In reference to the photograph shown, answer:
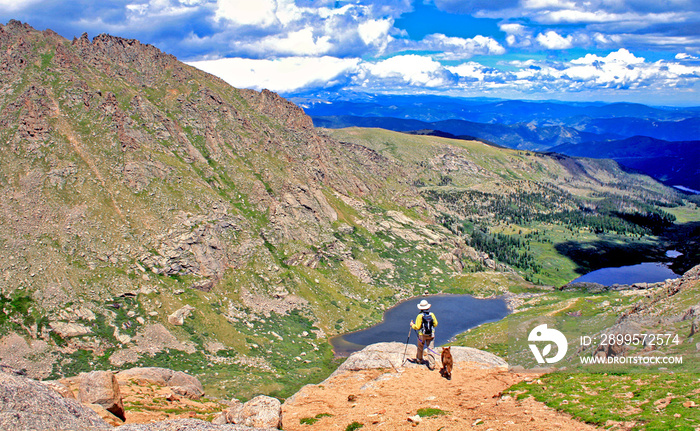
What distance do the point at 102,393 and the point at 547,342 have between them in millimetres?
36968

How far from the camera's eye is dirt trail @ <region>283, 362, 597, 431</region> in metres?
27.0

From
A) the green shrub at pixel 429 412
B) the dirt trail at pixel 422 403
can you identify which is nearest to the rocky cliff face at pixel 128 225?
the dirt trail at pixel 422 403

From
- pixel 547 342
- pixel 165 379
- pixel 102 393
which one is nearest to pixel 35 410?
pixel 102 393

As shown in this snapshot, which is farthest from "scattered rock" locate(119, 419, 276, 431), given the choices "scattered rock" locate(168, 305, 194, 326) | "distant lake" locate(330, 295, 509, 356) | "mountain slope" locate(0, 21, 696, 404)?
"distant lake" locate(330, 295, 509, 356)

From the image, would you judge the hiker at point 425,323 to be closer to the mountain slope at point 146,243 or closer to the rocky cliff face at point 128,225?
the mountain slope at point 146,243

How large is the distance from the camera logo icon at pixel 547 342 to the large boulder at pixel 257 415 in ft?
73.1

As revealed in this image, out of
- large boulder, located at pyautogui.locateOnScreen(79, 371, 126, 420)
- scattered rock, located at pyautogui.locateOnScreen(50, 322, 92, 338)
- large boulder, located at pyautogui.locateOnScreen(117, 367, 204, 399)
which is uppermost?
large boulder, located at pyautogui.locateOnScreen(79, 371, 126, 420)

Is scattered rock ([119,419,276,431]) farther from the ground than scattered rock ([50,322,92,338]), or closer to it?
farther from the ground

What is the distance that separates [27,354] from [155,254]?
149 feet

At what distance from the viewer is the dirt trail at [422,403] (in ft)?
88.5

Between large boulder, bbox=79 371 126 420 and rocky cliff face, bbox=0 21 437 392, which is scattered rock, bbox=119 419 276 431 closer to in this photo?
large boulder, bbox=79 371 126 420

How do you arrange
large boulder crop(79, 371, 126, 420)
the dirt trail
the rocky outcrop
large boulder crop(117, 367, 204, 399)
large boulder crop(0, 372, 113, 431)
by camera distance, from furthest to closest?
large boulder crop(117, 367, 204, 399) < the rocky outcrop < large boulder crop(79, 371, 126, 420) < the dirt trail < large boulder crop(0, 372, 113, 431)

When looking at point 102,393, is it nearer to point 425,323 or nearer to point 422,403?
point 422,403

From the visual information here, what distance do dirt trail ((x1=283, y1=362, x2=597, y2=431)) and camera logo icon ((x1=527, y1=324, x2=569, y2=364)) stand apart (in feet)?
6.15
